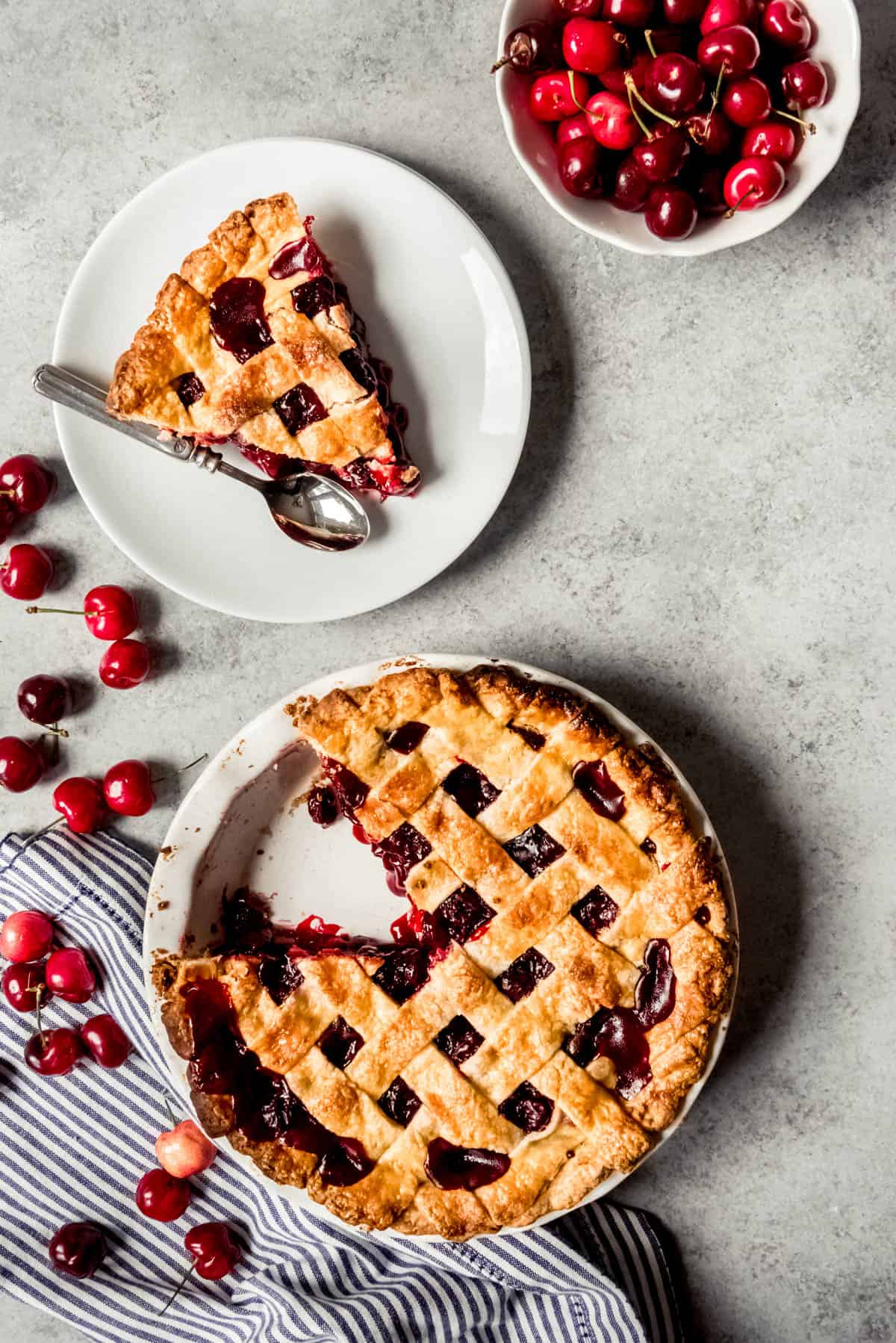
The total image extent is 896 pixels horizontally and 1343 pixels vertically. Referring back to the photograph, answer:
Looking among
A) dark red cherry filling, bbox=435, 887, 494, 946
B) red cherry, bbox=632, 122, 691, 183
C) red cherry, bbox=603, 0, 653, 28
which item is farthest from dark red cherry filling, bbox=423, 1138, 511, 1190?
red cherry, bbox=603, 0, 653, 28

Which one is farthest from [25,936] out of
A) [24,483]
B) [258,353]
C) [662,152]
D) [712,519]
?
[662,152]

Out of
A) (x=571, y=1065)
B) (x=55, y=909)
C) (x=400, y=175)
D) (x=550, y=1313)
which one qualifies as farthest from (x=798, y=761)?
(x=55, y=909)

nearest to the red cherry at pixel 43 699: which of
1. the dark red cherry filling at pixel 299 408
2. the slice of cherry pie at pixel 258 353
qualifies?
the slice of cherry pie at pixel 258 353

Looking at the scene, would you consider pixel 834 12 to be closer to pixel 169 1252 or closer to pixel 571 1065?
pixel 571 1065

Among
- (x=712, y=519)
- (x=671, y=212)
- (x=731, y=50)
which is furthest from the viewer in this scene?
(x=712, y=519)

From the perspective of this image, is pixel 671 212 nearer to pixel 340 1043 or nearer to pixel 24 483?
pixel 24 483

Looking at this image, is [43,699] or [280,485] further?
[43,699]

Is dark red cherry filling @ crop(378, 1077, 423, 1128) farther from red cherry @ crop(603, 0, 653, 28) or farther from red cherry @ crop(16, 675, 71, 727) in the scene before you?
red cherry @ crop(603, 0, 653, 28)
